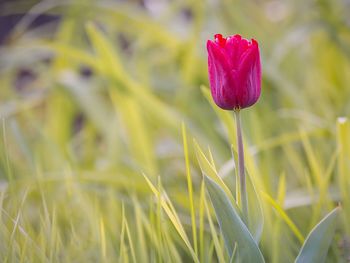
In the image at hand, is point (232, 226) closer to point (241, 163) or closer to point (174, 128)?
point (241, 163)

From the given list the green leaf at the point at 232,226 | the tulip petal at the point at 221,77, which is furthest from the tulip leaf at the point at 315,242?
the tulip petal at the point at 221,77

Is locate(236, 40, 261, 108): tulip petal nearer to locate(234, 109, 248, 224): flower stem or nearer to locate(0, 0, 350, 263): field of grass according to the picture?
locate(234, 109, 248, 224): flower stem

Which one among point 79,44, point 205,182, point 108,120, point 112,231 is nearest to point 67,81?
point 108,120

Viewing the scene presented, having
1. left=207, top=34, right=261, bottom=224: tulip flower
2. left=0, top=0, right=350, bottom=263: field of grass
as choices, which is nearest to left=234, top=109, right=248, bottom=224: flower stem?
left=207, top=34, right=261, bottom=224: tulip flower

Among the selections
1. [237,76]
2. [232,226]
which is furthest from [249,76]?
[232,226]

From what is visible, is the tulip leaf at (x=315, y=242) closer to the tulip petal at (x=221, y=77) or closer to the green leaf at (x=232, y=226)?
the green leaf at (x=232, y=226)
